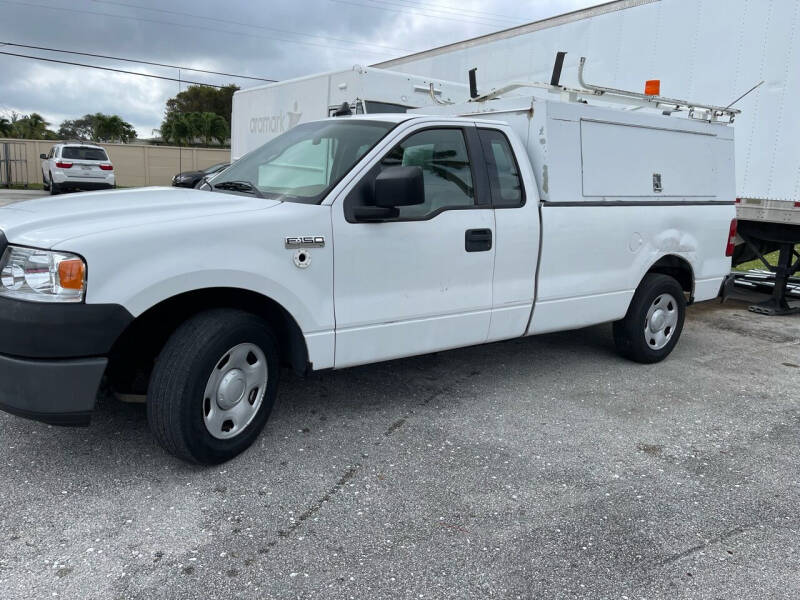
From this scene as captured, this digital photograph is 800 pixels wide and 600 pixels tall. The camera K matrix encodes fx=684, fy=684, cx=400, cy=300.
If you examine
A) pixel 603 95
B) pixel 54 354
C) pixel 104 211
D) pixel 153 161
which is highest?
pixel 153 161

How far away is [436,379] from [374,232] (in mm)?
1634

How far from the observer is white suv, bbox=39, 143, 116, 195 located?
2227 centimetres

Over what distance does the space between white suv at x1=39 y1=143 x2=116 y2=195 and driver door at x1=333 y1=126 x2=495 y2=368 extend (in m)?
21.0

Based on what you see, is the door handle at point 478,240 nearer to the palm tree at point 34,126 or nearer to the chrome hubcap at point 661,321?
the chrome hubcap at point 661,321

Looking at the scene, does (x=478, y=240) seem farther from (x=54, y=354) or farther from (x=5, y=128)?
(x=5, y=128)

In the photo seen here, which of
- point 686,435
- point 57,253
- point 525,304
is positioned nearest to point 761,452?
point 686,435

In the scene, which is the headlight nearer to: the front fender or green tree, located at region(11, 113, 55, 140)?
the front fender

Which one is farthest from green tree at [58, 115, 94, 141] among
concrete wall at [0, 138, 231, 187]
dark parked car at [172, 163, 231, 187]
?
dark parked car at [172, 163, 231, 187]

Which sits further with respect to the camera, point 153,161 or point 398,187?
point 153,161

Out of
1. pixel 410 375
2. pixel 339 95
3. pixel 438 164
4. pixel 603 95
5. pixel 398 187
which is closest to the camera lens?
pixel 398 187

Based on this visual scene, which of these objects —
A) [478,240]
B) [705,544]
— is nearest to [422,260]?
[478,240]

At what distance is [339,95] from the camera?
9.98m

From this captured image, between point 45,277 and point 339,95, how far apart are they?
24.9 ft

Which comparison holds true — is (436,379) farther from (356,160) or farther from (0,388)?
(0,388)
